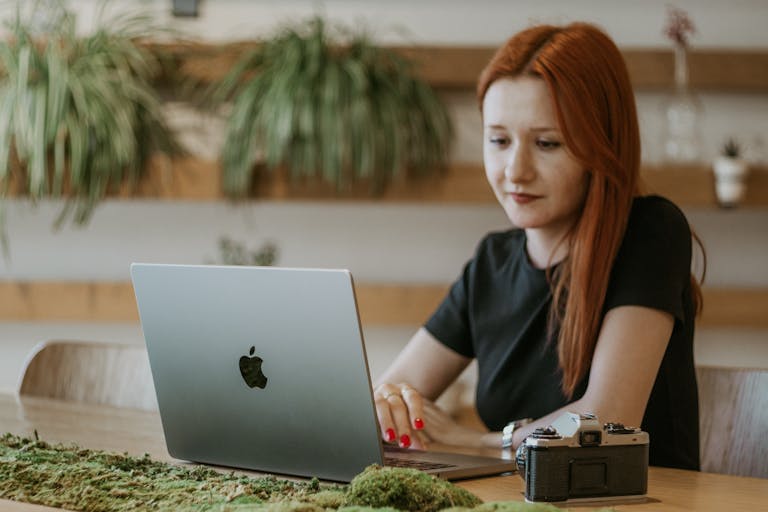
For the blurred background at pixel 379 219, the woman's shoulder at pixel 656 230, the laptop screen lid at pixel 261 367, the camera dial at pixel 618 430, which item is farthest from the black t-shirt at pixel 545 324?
the blurred background at pixel 379 219

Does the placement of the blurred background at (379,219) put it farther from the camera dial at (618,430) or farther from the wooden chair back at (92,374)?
the camera dial at (618,430)

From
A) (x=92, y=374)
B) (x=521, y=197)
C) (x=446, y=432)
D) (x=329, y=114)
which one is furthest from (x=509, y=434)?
(x=329, y=114)

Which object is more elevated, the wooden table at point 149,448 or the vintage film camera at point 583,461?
the vintage film camera at point 583,461

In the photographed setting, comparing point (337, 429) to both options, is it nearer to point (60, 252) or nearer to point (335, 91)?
point (335, 91)

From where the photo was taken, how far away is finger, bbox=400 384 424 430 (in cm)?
139

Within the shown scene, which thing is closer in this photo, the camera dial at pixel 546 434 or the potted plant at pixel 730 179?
the camera dial at pixel 546 434

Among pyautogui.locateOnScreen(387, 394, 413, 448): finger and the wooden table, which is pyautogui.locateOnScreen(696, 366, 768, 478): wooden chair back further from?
pyautogui.locateOnScreen(387, 394, 413, 448): finger

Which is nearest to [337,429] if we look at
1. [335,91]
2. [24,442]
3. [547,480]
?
[547,480]

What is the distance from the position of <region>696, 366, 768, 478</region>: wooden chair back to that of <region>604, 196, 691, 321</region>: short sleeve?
0.12 m

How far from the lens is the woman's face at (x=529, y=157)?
1688mm

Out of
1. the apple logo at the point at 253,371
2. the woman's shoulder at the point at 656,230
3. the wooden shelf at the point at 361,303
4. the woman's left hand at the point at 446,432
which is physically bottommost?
the wooden shelf at the point at 361,303

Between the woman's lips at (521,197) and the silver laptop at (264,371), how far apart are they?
483 mm

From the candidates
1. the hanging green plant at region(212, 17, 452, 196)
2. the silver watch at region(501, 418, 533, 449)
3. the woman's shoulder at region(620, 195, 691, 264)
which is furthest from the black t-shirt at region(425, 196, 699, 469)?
the hanging green plant at region(212, 17, 452, 196)

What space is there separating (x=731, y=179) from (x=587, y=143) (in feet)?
5.64
